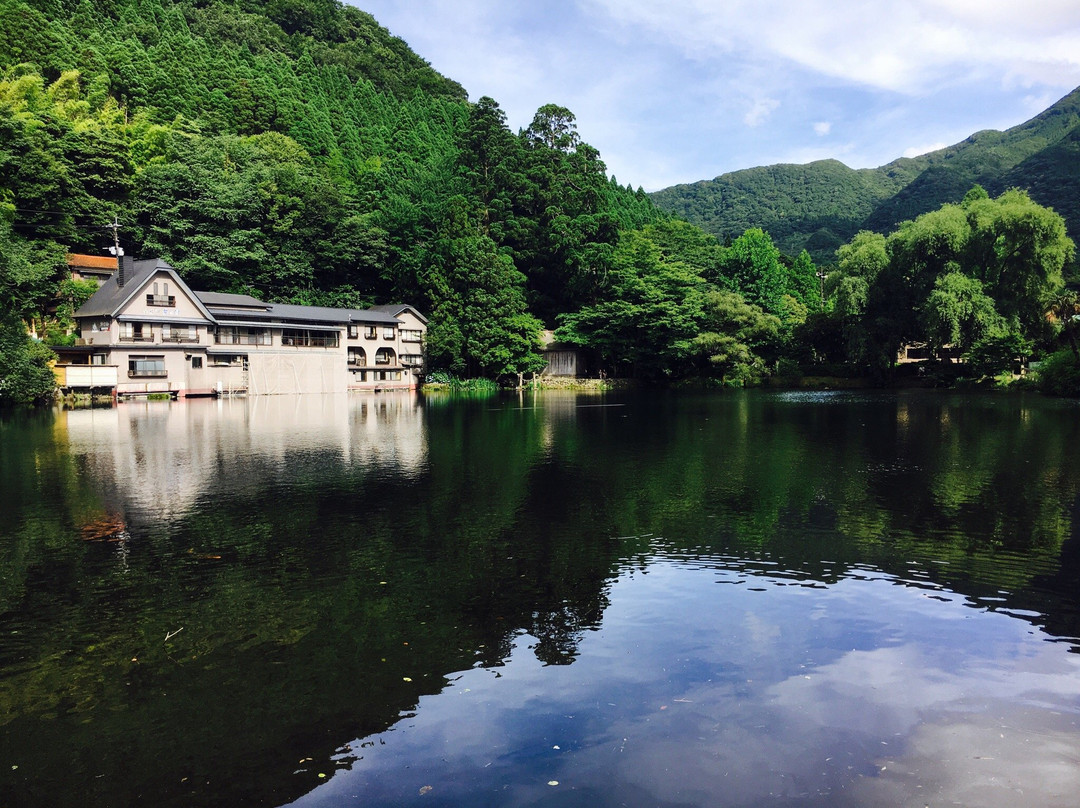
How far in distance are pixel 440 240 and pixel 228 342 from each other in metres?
20.6

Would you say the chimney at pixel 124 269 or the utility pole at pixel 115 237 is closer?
the chimney at pixel 124 269

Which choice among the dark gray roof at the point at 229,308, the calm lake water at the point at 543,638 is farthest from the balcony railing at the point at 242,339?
the calm lake water at the point at 543,638

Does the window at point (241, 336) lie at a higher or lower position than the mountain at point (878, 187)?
lower

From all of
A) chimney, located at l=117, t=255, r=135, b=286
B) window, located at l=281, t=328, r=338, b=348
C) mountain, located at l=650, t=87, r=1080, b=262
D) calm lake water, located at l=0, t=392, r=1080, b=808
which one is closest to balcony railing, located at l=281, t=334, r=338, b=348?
window, located at l=281, t=328, r=338, b=348

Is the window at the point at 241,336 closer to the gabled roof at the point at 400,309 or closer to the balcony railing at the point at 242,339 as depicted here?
the balcony railing at the point at 242,339

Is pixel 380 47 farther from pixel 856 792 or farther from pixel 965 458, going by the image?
pixel 856 792

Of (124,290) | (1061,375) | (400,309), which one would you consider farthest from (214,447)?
(1061,375)

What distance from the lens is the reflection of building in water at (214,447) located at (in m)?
14.2

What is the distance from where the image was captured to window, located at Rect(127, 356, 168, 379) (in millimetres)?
44781

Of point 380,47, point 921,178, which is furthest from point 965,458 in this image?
point 380,47

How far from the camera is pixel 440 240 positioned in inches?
2442

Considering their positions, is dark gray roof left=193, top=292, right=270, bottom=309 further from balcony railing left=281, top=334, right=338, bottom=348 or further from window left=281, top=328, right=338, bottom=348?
balcony railing left=281, top=334, right=338, bottom=348

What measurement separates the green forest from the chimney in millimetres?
2449

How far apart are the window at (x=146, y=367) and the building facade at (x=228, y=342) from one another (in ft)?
0.20
